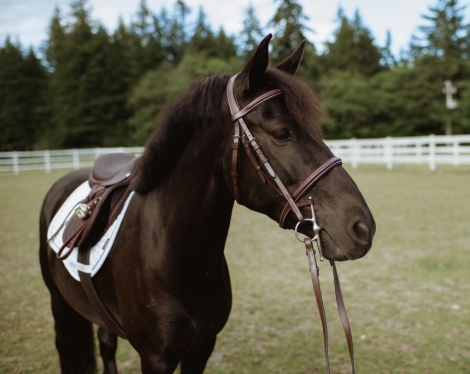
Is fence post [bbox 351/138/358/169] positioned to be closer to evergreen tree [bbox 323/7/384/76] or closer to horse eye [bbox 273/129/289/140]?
horse eye [bbox 273/129/289/140]

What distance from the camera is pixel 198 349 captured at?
222 cm

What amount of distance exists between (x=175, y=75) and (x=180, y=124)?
132 ft

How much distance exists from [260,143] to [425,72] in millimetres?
42729

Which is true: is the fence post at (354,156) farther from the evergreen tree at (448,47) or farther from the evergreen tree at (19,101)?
the evergreen tree at (19,101)

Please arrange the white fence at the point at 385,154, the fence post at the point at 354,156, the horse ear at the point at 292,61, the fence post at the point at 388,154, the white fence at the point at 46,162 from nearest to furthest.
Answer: the horse ear at the point at 292,61
the white fence at the point at 385,154
the fence post at the point at 388,154
the fence post at the point at 354,156
the white fence at the point at 46,162

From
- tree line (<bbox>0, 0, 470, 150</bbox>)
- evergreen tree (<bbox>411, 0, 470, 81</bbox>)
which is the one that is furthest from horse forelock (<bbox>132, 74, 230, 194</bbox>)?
evergreen tree (<bbox>411, 0, 470, 81</bbox>)

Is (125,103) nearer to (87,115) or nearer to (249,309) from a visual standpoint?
(87,115)

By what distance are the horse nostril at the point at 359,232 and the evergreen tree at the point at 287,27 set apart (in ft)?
117

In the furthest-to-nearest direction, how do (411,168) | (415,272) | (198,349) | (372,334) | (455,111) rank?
(455,111)
(411,168)
(415,272)
(372,334)
(198,349)

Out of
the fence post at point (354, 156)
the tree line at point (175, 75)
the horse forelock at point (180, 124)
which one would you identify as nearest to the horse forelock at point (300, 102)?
the horse forelock at point (180, 124)

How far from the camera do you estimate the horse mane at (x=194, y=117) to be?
158 cm

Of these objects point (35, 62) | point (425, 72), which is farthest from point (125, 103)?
point (425, 72)

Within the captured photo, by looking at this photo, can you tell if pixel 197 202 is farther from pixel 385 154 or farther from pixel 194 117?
pixel 385 154

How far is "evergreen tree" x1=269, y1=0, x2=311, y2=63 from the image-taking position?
115ft
